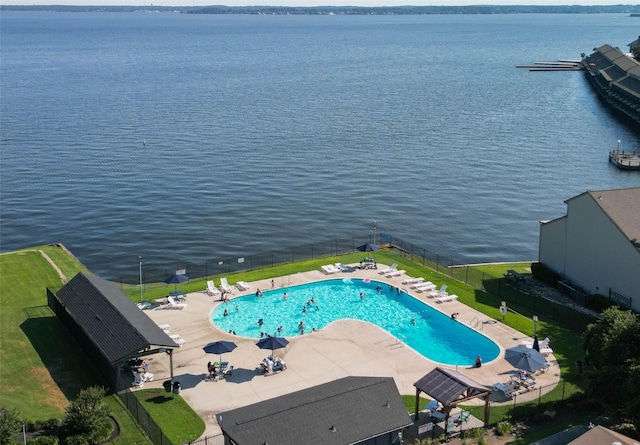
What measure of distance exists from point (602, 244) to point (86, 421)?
124 ft

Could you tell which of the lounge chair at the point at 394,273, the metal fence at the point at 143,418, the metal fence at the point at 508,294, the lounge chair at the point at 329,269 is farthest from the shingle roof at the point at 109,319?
the metal fence at the point at 508,294

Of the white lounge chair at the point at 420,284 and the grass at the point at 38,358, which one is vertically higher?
the white lounge chair at the point at 420,284

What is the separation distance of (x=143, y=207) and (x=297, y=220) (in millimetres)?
18792

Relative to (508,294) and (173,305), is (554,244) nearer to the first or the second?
(508,294)

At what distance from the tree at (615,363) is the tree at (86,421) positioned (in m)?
24.8

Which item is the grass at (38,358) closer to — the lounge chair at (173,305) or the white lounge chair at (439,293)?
the lounge chair at (173,305)

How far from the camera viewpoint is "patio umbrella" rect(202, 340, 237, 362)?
43969 millimetres

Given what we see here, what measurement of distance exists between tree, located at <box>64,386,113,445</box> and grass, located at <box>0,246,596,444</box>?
1.31 metres

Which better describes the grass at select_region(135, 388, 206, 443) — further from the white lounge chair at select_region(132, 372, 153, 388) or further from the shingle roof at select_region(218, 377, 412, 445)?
the shingle roof at select_region(218, 377, 412, 445)

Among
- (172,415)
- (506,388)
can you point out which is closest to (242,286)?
(172,415)

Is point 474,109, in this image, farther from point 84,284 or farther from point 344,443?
point 344,443

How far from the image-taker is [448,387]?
37094mm

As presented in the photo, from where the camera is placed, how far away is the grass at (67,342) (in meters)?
39.0

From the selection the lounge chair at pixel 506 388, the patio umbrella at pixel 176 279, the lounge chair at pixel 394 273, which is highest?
the patio umbrella at pixel 176 279
